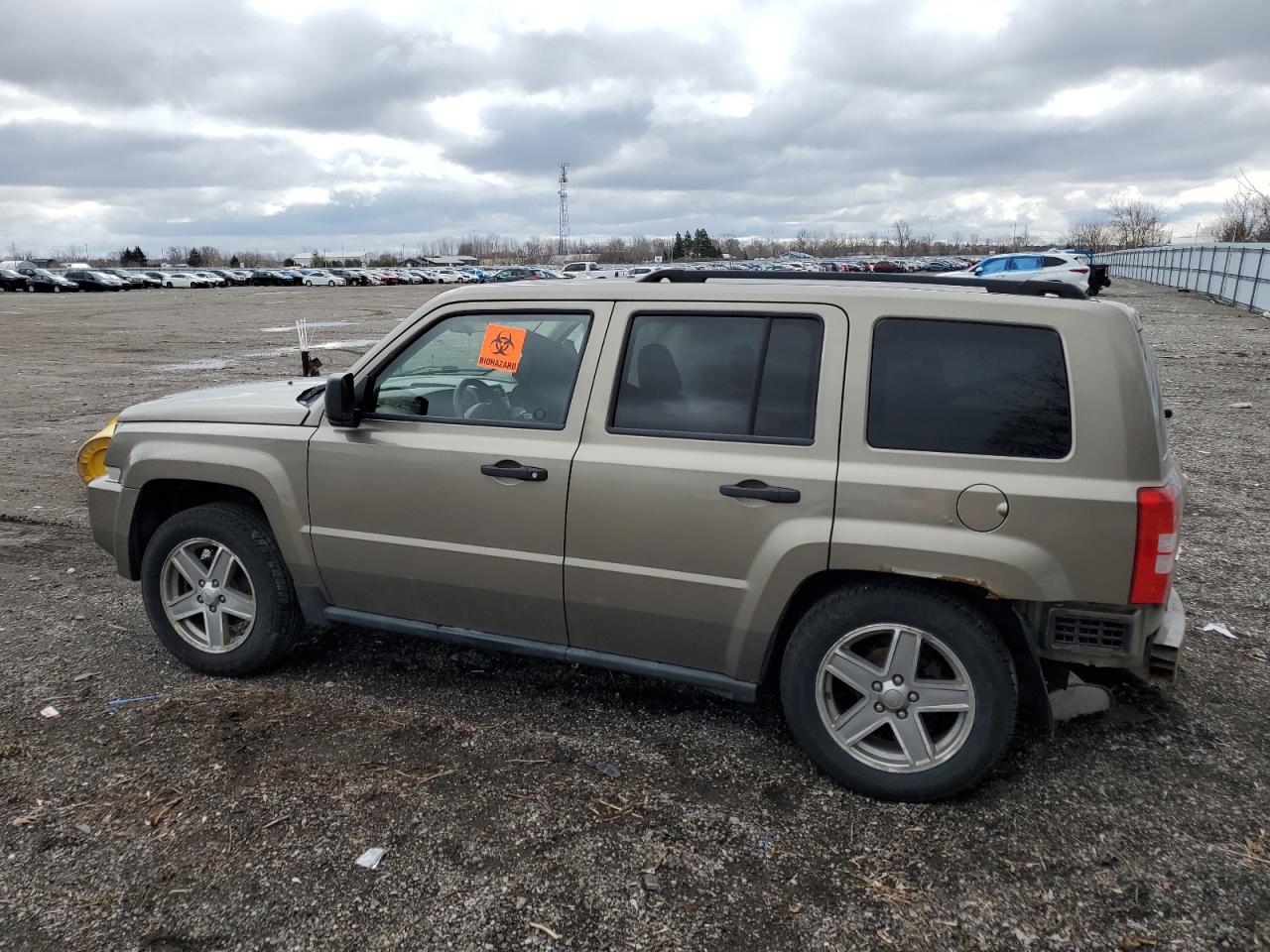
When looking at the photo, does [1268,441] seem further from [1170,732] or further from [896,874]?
[896,874]

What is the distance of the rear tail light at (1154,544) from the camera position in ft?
9.82

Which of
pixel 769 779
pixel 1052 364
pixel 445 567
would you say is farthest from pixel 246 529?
pixel 1052 364

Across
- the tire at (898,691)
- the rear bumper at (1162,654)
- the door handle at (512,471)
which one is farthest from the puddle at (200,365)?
the rear bumper at (1162,654)

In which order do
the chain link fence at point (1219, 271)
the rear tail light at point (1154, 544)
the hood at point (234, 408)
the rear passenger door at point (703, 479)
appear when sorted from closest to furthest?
the rear tail light at point (1154, 544) → the rear passenger door at point (703, 479) → the hood at point (234, 408) → the chain link fence at point (1219, 271)

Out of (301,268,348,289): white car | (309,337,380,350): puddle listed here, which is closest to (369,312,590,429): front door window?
→ (309,337,380,350): puddle

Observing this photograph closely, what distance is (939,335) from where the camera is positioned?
329 cm

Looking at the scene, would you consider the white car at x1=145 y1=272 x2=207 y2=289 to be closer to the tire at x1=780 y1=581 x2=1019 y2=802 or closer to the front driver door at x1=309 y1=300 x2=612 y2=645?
the front driver door at x1=309 y1=300 x2=612 y2=645

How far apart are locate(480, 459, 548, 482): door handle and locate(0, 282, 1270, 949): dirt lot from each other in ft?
3.52

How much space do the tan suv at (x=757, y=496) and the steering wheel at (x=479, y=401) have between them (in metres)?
0.01

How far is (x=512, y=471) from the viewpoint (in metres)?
3.68

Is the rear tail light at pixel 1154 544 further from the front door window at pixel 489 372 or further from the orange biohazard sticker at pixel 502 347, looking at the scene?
the orange biohazard sticker at pixel 502 347

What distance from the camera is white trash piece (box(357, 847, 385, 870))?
3.06 m

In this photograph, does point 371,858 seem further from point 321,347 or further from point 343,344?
point 343,344

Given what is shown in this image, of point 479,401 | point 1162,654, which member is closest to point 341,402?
point 479,401
